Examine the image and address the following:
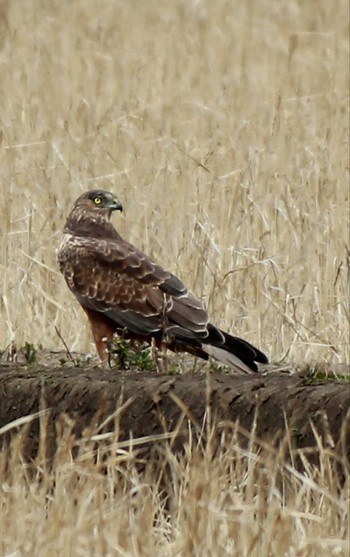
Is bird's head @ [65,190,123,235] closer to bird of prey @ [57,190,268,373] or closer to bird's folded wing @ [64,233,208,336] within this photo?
bird of prey @ [57,190,268,373]

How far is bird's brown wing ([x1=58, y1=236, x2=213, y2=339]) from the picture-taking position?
6074mm

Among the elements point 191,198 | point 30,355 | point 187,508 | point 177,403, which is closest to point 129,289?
point 30,355

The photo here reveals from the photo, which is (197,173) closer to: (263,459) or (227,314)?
(227,314)

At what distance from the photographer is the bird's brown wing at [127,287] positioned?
6074 mm

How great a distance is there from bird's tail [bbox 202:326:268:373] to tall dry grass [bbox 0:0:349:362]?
312 mm

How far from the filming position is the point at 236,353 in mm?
5684

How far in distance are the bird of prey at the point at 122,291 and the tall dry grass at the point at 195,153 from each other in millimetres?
270

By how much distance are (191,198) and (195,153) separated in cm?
57

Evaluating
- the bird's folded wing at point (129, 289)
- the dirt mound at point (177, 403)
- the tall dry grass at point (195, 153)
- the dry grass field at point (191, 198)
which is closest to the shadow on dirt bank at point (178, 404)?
the dirt mound at point (177, 403)

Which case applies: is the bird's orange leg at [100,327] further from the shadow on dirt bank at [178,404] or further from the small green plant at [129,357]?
the shadow on dirt bank at [178,404]

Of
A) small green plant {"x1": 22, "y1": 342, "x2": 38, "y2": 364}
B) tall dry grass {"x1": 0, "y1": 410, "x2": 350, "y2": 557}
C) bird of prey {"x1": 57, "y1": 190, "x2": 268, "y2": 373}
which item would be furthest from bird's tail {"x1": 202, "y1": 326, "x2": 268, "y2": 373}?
tall dry grass {"x1": 0, "y1": 410, "x2": 350, "y2": 557}

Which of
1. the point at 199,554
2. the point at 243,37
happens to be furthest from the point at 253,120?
the point at 199,554

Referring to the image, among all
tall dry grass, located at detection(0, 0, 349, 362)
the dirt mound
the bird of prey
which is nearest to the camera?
the dirt mound

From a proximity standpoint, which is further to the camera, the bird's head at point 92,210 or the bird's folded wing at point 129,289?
the bird's head at point 92,210
